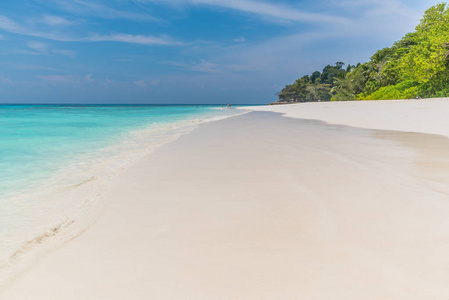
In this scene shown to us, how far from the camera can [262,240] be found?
2117 mm

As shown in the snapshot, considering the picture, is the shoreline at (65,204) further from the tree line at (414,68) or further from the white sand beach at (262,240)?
the tree line at (414,68)

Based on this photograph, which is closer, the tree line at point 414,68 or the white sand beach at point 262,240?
the white sand beach at point 262,240

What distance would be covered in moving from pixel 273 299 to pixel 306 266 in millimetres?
391

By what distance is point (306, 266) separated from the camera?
1759 mm

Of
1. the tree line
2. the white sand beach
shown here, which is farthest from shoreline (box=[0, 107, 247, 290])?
the tree line

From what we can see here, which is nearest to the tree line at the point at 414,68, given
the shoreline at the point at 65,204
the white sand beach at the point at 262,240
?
the white sand beach at the point at 262,240

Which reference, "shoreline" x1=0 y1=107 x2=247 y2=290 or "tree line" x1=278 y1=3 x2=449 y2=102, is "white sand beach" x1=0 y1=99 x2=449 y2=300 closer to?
"shoreline" x1=0 y1=107 x2=247 y2=290

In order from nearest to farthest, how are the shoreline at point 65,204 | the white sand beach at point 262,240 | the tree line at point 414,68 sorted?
the white sand beach at point 262,240
the shoreline at point 65,204
the tree line at point 414,68

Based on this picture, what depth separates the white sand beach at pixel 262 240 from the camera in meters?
1.59

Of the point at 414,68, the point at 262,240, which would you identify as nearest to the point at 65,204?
the point at 262,240

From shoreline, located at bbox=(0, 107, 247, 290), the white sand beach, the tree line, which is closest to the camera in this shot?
the white sand beach

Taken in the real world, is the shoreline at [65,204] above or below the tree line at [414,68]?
below

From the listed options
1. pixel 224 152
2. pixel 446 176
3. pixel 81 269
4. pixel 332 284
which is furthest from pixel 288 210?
pixel 224 152

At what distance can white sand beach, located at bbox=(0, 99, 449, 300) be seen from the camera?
1.59 meters
